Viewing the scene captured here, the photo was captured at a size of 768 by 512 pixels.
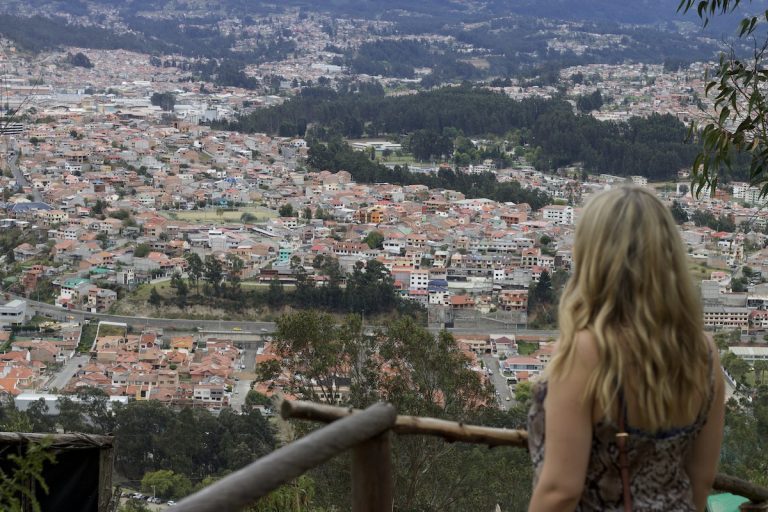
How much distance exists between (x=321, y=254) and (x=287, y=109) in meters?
17.3

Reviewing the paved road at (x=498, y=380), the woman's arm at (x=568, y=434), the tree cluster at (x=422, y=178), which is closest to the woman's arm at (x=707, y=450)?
the woman's arm at (x=568, y=434)

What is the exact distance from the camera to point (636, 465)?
1093 mm

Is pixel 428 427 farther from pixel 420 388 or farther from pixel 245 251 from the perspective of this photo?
pixel 245 251

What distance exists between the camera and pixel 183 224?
2277 cm

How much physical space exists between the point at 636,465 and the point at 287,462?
35 cm

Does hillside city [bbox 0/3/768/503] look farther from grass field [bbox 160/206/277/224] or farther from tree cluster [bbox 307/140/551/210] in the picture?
tree cluster [bbox 307/140/551/210]

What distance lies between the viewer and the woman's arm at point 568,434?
1045mm

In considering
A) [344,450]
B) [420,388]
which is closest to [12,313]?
[420,388]

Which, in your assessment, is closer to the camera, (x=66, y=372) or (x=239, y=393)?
(x=239, y=393)

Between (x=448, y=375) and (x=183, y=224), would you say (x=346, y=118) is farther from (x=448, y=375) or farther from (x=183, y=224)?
(x=448, y=375)

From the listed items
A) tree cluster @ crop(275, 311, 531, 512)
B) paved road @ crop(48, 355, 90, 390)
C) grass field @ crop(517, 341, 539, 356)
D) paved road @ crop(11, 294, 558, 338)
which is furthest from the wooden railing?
paved road @ crop(11, 294, 558, 338)

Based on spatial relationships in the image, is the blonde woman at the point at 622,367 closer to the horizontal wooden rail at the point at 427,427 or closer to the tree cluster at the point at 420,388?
the horizontal wooden rail at the point at 427,427

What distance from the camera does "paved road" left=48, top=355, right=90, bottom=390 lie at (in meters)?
13.3

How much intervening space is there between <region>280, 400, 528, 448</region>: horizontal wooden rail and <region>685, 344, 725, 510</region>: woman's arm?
31 centimetres
